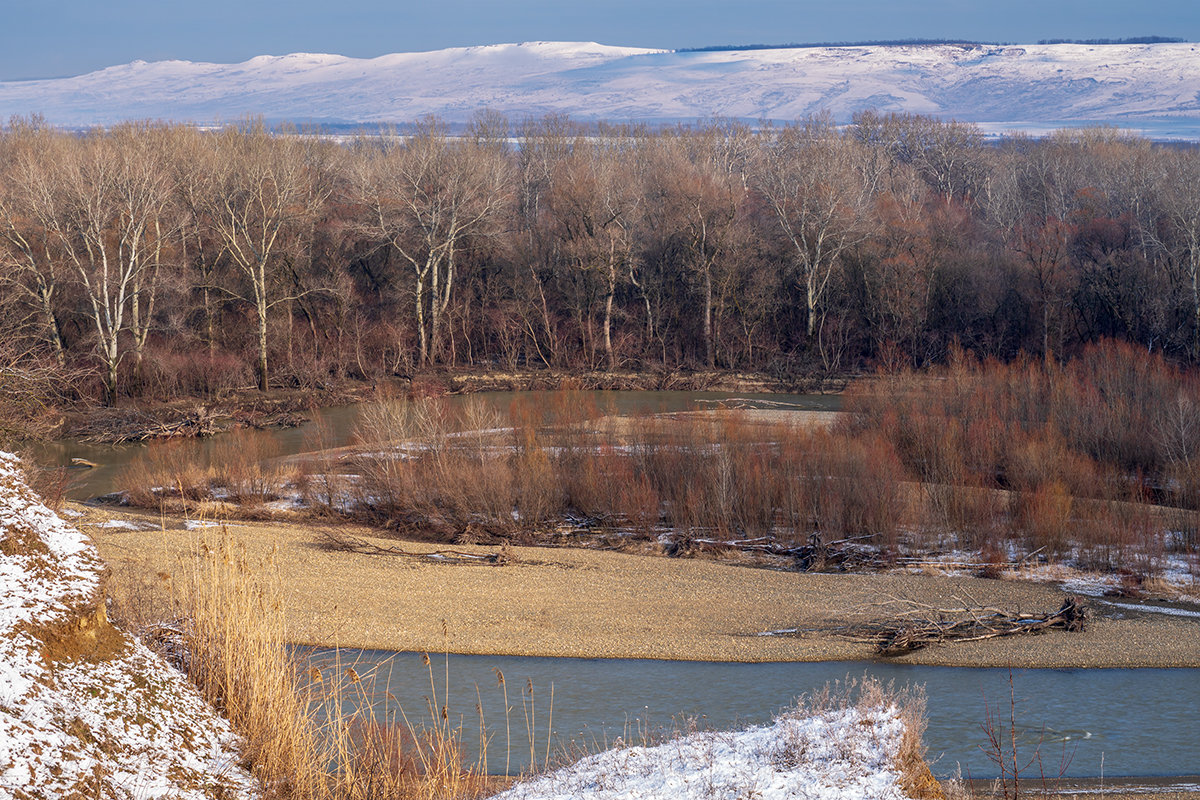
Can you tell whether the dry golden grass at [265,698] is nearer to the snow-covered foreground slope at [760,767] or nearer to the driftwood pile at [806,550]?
the snow-covered foreground slope at [760,767]

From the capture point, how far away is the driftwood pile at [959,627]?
60.5 ft

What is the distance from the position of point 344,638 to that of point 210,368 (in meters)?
33.8

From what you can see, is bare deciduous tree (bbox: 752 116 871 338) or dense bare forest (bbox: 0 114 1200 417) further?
bare deciduous tree (bbox: 752 116 871 338)

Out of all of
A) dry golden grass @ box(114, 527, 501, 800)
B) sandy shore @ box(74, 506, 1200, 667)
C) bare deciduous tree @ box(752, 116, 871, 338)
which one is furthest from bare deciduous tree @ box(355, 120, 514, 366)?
dry golden grass @ box(114, 527, 501, 800)

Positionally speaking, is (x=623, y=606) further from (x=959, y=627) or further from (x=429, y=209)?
(x=429, y=209)

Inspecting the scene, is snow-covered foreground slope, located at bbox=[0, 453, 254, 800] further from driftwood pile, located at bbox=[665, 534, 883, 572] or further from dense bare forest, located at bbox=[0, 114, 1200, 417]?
dense bare forest, located at bbox=[0, 114, 1200, 417]

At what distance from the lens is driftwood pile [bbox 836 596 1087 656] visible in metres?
18.4

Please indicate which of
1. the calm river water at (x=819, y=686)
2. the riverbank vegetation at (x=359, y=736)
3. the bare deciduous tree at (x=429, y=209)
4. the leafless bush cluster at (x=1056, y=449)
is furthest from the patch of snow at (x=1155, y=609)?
the bare deciduous tree at (x=429, y=209)

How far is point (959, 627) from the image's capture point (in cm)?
1914

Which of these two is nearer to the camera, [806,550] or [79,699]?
Result: [79,699]

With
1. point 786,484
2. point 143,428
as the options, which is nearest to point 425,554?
point 786,484

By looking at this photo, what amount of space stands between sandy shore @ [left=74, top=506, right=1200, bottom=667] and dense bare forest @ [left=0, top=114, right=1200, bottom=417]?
2846 cm

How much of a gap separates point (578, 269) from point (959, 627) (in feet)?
138

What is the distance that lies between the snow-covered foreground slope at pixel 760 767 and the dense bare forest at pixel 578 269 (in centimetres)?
4085
